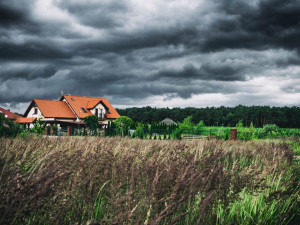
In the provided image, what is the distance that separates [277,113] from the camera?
120688 millimetres

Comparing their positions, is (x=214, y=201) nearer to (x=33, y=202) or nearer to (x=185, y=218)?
(x=185, y=218)

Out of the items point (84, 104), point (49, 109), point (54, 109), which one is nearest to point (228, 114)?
point (84, 104)

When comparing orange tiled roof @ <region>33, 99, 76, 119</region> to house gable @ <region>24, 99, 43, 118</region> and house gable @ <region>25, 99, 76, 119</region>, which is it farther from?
house gable @ <region>24, 99, 43, 118</region>

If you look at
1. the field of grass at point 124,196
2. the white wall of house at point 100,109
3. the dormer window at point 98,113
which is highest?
the white wall of house at point 100,109

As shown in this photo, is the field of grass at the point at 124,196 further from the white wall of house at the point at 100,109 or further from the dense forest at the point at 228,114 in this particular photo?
the dense forest at the point at 228,114

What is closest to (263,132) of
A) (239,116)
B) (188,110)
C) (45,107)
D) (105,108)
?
(105,108)

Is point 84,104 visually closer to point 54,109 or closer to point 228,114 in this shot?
point 54,109

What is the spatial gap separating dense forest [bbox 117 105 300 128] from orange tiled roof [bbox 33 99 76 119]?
230ft

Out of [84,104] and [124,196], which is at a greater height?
[84,104]

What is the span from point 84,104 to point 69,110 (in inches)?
133

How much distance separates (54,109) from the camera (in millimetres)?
44688

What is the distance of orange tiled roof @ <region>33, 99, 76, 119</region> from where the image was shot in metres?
43.3

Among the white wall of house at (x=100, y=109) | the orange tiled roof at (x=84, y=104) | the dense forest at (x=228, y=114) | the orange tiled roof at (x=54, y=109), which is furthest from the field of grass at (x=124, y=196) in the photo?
the dense forest at (x=228, y=114)

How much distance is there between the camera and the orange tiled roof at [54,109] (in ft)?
142
